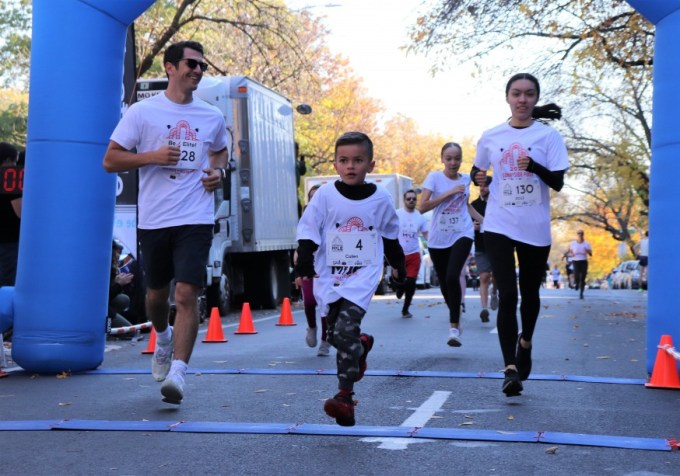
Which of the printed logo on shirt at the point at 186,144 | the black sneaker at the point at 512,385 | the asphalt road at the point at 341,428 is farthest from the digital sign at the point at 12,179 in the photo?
the black sneaker at the point at 512,385

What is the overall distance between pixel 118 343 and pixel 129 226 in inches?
112

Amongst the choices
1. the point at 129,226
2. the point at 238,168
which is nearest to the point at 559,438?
the point at 129,226

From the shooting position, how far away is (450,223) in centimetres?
1112

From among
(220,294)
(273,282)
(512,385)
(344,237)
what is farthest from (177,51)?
(273,282)

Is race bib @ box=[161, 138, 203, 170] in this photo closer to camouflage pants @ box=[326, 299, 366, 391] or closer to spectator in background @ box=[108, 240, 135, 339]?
camouflage pants @ box=[326, 299, 366, 391]

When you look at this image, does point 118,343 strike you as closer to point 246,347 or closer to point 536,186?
point 246,347

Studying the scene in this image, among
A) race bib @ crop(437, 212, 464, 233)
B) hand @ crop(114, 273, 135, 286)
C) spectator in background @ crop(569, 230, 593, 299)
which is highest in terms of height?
spectator in background @ crop(569, 230, 593, 299)

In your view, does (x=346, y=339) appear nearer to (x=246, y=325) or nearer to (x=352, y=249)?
(x=352, y=249)

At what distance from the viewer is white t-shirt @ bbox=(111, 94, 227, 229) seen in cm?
692

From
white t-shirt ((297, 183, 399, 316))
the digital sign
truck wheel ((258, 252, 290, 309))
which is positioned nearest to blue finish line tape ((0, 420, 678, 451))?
white t-shirt ((297, 183, 399, 316))

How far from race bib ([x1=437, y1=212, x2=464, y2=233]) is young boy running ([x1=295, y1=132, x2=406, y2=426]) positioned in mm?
4891

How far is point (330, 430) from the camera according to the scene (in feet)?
19.1

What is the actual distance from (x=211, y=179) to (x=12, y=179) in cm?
397

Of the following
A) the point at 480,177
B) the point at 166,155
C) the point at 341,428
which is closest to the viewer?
the point at 341,428
